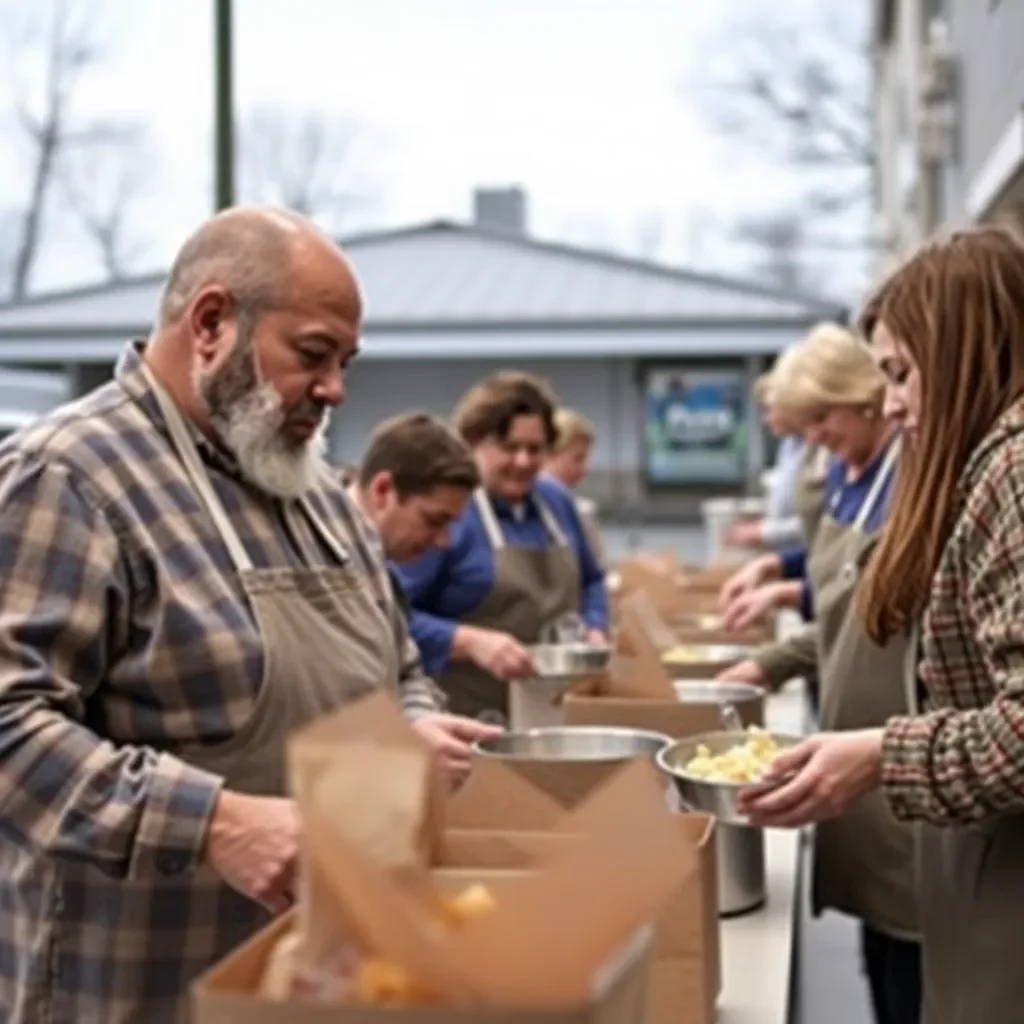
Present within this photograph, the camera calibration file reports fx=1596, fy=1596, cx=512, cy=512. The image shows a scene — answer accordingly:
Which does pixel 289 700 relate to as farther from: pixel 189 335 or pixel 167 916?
pixel 189 335

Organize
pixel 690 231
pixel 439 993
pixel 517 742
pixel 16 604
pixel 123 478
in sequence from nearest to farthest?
pixel 439 993 < pixel 16 604 < pixel 123 478 < pixel 517 742 < pixel 690 231

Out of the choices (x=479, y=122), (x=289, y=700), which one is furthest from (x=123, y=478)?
(x=479, y=122)

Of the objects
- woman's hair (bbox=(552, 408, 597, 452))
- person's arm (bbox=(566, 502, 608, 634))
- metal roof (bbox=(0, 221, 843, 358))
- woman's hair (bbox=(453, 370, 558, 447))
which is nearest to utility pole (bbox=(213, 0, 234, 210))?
woman's hair (bbox=(552, 408, 597, 452))

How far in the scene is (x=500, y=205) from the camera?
17.9 meters

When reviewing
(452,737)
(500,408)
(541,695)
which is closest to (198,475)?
(452,737)

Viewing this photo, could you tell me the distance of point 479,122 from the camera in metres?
15.0

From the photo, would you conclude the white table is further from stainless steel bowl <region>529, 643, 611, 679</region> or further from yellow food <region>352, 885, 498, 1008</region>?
yellow food <region>352, 885, 498, 1008</region>

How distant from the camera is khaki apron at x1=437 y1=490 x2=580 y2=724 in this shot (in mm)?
3293

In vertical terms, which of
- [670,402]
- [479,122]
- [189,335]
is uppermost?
[479,122]

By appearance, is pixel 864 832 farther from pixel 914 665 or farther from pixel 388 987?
pixel 388 987

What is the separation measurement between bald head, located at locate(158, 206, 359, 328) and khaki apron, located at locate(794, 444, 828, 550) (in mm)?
2990

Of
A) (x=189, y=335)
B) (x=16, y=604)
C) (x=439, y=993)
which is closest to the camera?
(x=439, y=993)

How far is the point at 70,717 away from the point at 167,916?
0.81 feet

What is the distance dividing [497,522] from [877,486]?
37.6 inches
